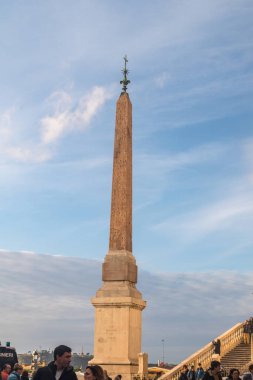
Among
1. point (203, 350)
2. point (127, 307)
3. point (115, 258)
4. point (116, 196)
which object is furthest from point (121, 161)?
point (203, 350)

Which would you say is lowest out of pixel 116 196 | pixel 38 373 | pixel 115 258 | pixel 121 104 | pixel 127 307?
pixel 38 373

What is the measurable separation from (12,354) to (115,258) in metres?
6.71

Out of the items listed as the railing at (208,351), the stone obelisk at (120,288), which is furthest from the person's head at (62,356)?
the railing at (208,351)

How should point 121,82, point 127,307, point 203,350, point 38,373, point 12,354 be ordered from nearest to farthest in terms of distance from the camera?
point 38,373, point 12,354, point 127,307, point 203,350, point 121,82

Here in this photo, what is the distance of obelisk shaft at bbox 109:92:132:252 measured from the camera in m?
31.3

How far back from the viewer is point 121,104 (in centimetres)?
3300

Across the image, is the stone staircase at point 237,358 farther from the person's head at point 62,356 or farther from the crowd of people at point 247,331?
the person's head at point 62,356

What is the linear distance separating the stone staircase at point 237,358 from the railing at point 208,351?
26cm

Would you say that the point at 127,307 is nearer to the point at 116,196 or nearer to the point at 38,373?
the point at 116,196

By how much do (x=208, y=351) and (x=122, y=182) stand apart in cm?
987

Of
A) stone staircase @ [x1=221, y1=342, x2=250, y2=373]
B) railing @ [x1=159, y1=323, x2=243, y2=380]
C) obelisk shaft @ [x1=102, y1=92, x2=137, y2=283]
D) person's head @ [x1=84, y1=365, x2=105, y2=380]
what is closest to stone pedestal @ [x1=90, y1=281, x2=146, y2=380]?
obelisk shaft @ [x1=102, y1=92, x2=137, y2=283]

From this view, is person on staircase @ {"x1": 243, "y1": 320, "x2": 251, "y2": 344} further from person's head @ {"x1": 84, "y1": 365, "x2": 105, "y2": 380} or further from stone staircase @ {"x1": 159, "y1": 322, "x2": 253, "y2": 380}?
person's head @ {"x1": 84, "y1": 365, "x2": 105, "y2": 380}

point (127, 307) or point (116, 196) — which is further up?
point (116, 196)

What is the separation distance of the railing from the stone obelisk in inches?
77.4
